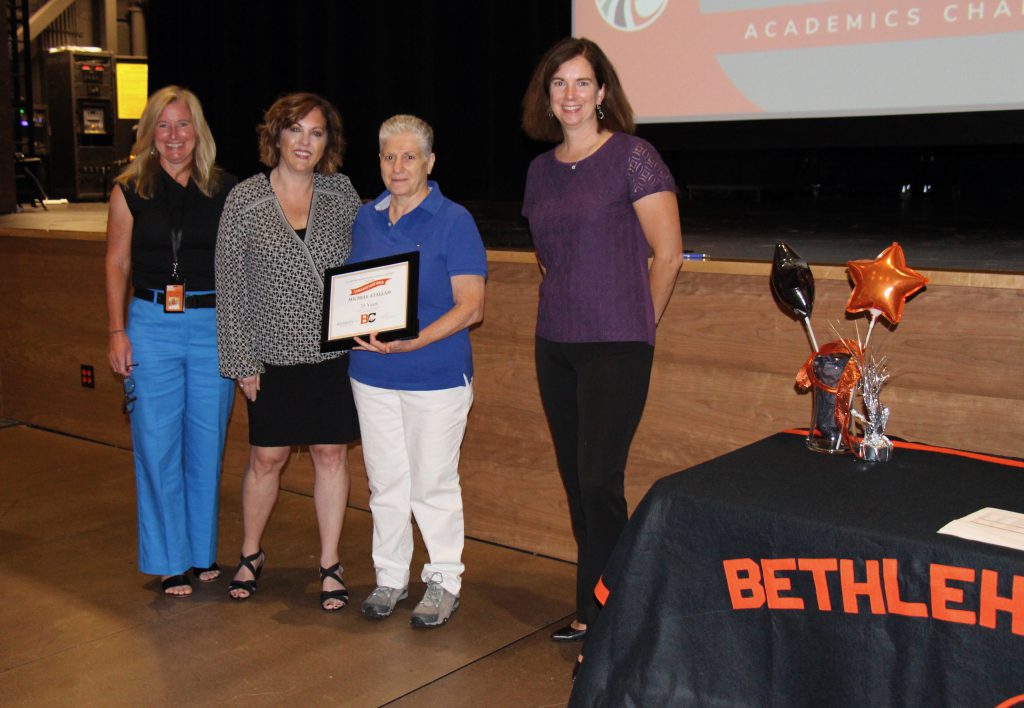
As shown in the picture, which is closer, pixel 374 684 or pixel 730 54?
pixel 374 684

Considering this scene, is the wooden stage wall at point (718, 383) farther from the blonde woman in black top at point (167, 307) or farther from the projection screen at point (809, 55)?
the projection screen at point (809, 55)

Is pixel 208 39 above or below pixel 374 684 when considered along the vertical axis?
above

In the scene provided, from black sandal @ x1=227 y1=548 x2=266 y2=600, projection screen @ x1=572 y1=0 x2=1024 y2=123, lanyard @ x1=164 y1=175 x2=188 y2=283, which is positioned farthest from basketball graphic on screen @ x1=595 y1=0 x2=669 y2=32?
black sandal @ x1=227 y1=548 x2=266 y2=600

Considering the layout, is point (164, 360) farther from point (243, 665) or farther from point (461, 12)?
point (461, 12)

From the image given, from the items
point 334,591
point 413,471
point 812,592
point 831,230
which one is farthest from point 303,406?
point 831,230

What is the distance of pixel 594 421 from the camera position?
101 inches

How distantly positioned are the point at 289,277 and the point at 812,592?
174 cm

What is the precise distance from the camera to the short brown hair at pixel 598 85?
2504 mm

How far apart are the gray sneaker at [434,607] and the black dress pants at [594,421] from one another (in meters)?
0.48

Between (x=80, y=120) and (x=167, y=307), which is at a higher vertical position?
(x=80, y=120)

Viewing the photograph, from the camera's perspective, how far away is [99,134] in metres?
12.6

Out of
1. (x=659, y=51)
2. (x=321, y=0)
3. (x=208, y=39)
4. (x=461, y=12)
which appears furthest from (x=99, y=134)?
(x=659, y=51)

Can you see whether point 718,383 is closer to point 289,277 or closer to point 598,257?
point 598,257

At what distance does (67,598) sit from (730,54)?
297cm
